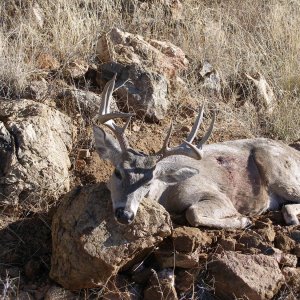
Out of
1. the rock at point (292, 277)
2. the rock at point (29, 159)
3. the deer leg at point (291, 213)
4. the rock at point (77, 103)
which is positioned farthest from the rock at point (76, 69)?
the rock at point (292, 277)

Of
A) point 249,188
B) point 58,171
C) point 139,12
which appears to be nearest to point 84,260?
point 58,171

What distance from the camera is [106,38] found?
805cm

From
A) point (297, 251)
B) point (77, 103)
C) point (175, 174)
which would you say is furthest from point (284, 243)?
point (77, 103)

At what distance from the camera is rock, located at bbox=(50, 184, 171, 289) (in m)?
5.02

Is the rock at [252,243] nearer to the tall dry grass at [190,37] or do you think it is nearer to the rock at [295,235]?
the rock at [295,235]

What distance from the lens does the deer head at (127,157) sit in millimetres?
5398

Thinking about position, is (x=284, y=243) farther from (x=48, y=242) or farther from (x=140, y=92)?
(x=140, y=92)

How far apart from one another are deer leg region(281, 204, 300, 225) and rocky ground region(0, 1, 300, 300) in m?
0.07

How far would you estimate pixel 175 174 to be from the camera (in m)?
6.30

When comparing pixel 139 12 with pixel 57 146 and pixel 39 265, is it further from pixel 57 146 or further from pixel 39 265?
pixel 39 265

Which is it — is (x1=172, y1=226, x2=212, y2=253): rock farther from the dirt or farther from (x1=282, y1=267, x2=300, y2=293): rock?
(x1=282, y1=267, x2=300, y2=293): rock

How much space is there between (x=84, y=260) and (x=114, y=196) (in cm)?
60

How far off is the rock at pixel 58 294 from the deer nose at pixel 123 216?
0.66 metres

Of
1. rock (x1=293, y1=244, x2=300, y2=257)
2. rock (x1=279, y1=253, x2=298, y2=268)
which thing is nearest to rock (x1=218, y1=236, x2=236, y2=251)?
rock (x1=279, y1=253, x2=298, y2=268)
